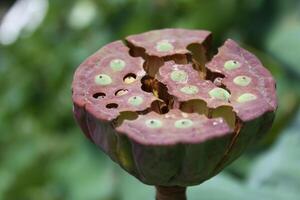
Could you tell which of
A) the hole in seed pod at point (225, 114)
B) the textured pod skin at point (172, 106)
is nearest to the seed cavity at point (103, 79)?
the textured pod skin at point (172, 106)

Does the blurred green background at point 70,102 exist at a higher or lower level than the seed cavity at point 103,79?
lower

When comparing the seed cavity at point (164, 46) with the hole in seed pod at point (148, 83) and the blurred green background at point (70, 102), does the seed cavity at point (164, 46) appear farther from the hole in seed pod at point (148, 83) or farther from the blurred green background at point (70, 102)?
the blurred green background at point (70, 102)

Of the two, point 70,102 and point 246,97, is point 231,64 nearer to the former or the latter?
point 246,97

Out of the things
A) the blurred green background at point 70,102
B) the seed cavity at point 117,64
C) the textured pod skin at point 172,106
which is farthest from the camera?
the blurred green background at point 70,102

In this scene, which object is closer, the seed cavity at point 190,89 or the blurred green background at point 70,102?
the seed cavity at point 190,89

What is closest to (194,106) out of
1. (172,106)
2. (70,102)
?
(172,106)

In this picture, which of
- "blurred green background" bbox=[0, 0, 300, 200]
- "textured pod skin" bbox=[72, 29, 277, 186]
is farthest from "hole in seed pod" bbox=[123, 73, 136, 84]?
"blurred green background" bbox=[0, 0, 300, 200]

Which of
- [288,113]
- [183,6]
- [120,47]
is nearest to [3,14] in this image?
[183,6]
